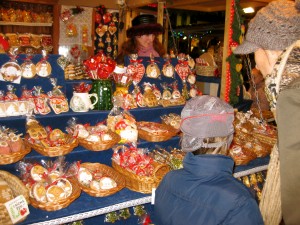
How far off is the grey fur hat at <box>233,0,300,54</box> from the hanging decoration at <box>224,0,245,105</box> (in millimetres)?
1889

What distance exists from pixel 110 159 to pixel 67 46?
3.95 metres

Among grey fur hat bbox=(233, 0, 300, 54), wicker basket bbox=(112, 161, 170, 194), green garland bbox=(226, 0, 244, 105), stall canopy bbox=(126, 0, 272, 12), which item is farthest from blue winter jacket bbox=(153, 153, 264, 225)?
stall canopy bbox=(126, 0, 272, 12)

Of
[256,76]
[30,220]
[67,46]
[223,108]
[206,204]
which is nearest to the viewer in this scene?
[206,204]

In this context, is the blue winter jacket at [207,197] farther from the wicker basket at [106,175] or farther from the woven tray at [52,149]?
the woven tray at [52,149]

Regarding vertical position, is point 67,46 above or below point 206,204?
above

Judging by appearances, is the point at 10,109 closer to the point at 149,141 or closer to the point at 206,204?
the point at 149,141

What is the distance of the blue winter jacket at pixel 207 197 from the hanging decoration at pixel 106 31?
531 centimetres

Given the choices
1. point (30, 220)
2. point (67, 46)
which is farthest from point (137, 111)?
point (67, 46)

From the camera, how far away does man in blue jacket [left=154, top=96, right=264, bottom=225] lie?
4.02 ft

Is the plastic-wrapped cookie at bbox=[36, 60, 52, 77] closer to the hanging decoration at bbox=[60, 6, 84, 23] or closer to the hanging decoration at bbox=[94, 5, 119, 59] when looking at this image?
the hanging decoration at bbox=[60, 6, 84, 23]

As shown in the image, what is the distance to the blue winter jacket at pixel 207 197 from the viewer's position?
4.00 ft

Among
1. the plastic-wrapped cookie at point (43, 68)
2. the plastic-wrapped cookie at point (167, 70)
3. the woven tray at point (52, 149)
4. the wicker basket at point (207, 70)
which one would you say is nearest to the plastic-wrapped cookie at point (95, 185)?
the woven tray at point (52, 149)

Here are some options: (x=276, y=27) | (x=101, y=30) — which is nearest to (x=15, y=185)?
(x=276, y=27)

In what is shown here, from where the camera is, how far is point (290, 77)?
3.51 ft
